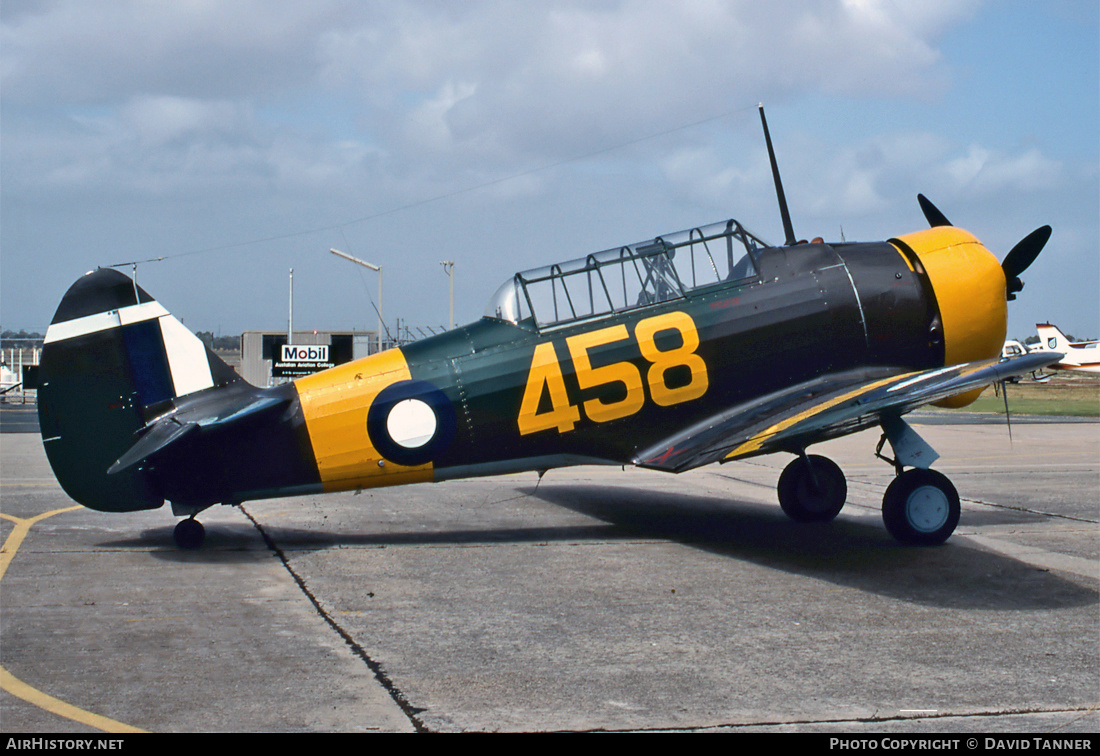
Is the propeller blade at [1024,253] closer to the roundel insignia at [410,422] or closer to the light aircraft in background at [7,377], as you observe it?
the roundel insignia at [410,422]

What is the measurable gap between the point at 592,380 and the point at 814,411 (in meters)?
2.03

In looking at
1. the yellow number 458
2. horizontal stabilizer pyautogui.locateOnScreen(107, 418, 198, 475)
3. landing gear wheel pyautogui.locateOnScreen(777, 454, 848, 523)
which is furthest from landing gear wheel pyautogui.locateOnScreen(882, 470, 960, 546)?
horizontal stabilizer pyautogui.locateOnScreen(107, 418, 198, 475)

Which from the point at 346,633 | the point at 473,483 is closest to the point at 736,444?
the point at 346,633

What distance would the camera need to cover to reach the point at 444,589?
725 cm

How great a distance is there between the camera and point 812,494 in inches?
404

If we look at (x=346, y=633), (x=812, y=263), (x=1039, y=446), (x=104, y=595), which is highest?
(x=812, y=263)

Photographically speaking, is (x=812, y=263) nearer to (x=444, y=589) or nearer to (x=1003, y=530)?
(x=1003, y=530)

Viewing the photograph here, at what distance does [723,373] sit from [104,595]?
Answer: 561 centimetres

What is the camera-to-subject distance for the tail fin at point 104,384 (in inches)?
325

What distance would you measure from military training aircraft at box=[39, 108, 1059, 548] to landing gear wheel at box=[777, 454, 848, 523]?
1.8 inches

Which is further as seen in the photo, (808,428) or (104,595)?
(808,428)

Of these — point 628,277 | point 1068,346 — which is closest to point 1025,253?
point 628,277

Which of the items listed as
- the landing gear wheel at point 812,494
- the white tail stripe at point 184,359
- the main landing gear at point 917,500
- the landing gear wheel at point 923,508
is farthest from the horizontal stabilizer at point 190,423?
the landing gear wheel at point 923,508
